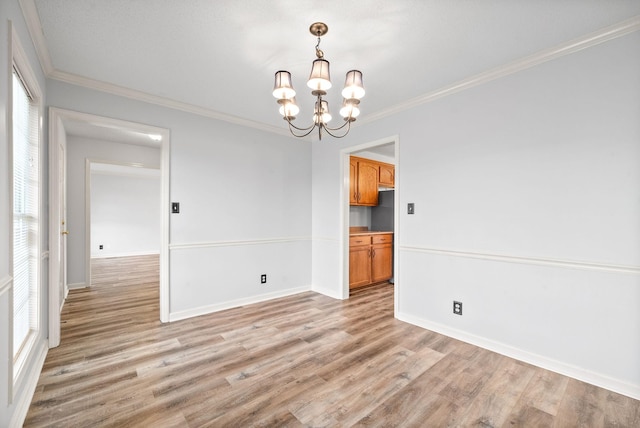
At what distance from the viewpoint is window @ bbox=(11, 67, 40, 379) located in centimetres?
181

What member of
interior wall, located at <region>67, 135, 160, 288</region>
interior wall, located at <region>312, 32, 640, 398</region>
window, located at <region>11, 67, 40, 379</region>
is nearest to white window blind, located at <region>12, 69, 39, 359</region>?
window, located at <region>11, 67, 40, 379</region>

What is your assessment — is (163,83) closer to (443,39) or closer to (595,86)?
(443,39)

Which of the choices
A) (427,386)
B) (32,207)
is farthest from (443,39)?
(32,207)

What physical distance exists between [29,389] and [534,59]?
14.0ft

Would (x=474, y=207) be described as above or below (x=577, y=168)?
below

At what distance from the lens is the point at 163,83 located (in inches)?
108

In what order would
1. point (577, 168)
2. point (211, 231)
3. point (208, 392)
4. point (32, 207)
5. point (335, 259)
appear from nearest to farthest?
point (208, 392), point (577, 168), point (32, 207), point (211, 231), point (335, 259)

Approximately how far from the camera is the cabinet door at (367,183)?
15.9 feet

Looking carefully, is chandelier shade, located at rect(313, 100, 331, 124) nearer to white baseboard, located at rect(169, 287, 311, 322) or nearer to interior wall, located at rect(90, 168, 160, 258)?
white baseboard, located at rect(169, 287, 311, 322)

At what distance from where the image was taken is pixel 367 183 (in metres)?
4.98

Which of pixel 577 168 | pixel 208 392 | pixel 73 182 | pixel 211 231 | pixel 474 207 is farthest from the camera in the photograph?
pixel 73 182

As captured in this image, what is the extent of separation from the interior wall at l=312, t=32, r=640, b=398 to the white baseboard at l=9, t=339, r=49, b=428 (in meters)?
3.11

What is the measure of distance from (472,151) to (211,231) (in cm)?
298

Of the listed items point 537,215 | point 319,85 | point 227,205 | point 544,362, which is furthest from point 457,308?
point 227,205
